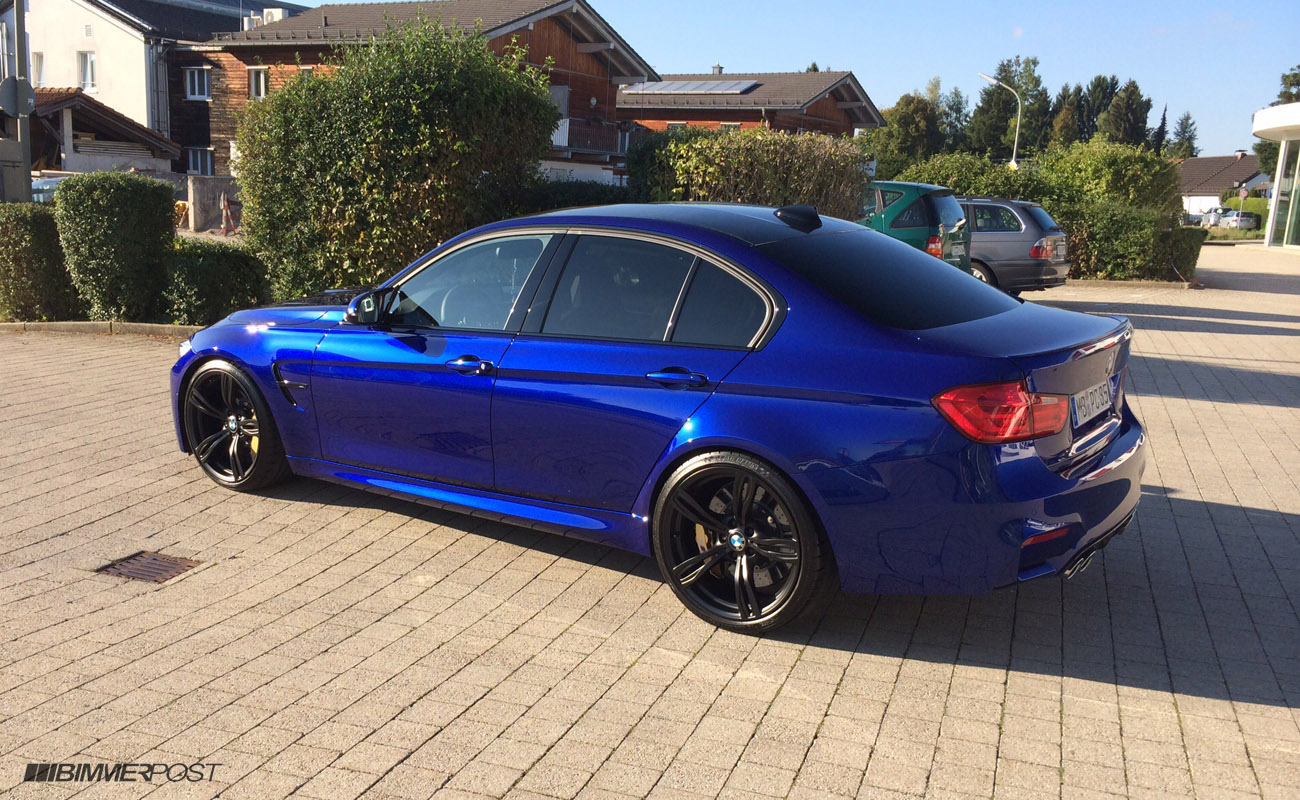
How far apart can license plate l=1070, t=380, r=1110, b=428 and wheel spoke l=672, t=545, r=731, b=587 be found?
1404mm

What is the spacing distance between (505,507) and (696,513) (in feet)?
3.45

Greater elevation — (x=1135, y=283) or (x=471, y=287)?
(x=471, y=287)

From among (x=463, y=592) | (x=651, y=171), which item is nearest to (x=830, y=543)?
(x=463, y=592)

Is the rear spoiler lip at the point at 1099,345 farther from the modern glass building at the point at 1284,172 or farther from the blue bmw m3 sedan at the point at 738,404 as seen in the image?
the modern glass building at the point at 1284,172

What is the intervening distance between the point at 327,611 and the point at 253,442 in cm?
178

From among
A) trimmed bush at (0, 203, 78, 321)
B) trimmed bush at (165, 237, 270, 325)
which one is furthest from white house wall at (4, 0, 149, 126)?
trimmed bush at (165, 237, 270, 325)

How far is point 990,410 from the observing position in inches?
149

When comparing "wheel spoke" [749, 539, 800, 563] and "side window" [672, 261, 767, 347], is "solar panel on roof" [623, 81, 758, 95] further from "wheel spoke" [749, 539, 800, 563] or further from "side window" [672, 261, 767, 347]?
"wheel spoke" [749, 539, 800, 563]

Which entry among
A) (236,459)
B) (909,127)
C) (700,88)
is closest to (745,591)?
(236,459)

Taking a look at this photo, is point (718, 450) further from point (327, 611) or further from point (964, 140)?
point (964, 140)

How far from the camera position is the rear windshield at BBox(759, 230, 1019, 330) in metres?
4.24

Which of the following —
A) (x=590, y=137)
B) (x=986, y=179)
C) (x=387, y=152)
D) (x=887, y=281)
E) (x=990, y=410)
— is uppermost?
(x=590, y=137)

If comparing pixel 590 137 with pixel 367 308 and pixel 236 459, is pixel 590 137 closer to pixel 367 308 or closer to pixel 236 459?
pixel 236 459

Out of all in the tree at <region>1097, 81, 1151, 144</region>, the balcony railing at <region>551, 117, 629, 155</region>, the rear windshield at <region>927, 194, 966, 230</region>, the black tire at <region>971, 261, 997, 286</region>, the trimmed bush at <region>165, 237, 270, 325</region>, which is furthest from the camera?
the tree at <region>1097, 81, 1151, 144</region>
